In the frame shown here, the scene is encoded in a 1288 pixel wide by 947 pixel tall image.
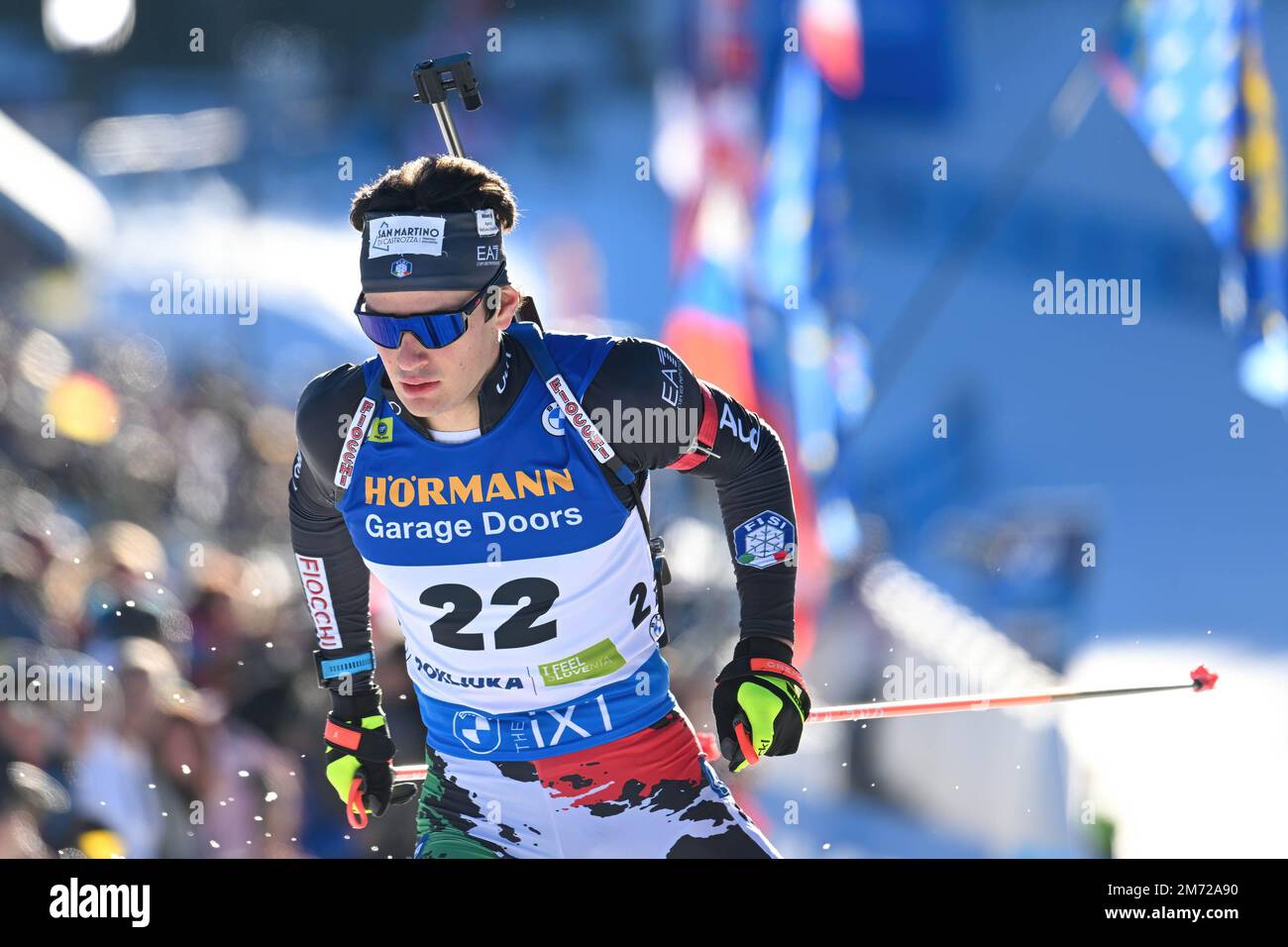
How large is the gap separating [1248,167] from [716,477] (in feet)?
13.4

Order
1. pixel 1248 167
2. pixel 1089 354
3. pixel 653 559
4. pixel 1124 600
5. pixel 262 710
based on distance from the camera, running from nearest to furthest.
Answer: pixel 653 559 → pixel 262 710 → pixel 1248 167 → pixel 1124 600 → pixel 1089 354

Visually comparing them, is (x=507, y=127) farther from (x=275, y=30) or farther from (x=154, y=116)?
(x=154, y=116)

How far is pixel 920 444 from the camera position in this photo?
749 cm

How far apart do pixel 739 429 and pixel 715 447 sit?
80 mm

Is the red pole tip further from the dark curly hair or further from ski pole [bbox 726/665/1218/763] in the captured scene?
the dark curly hair

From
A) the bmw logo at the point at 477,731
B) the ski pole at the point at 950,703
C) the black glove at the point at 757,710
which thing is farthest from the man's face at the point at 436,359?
the ski pole at the point at 950,703

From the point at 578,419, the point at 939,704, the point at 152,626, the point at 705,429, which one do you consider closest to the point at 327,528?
the point at 578,419

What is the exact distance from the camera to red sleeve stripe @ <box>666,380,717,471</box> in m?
3.38

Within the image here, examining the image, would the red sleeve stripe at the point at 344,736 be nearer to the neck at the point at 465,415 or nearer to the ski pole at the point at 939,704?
the ski pole at the point at 939,704

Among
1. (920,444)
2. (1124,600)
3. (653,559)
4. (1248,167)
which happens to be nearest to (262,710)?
(653,559)

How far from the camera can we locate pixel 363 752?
3.70 meters
